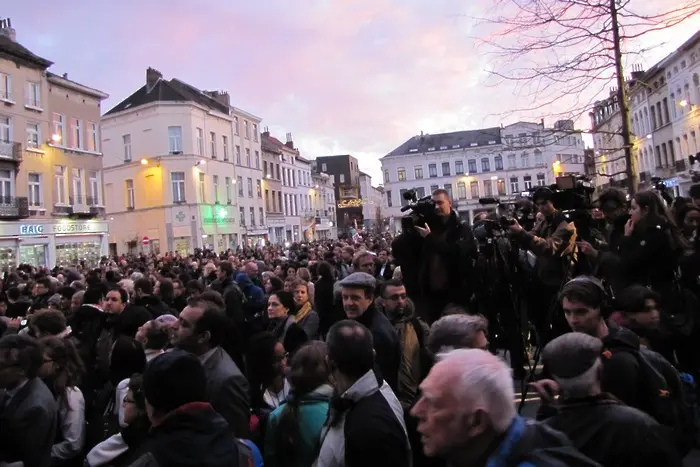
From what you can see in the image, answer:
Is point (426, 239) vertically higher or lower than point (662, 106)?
lower

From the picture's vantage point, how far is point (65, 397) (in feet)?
13.2

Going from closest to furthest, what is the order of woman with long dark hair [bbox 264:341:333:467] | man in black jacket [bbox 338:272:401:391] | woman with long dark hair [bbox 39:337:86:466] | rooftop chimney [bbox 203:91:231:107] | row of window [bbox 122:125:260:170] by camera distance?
1. woman with long dark hair [bbox 264:341:333:467]
2. woman with long dark hair [bbox 39:337:86:466]
3. man in black jacket [bbox 338:272:401:391]
4. row of window [bbox 122:125:260:170]
5. rooftop chimney [bbox 203:91:231:107]

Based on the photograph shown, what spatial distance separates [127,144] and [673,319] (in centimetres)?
4395

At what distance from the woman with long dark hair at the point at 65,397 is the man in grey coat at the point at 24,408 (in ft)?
0.59

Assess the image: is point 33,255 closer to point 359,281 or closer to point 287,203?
point 359,281

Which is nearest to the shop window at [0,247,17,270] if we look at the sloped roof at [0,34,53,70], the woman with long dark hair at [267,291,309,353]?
the sloped roof at [0,34,53,70]

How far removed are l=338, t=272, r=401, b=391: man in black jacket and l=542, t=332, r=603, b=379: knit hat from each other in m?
1.61

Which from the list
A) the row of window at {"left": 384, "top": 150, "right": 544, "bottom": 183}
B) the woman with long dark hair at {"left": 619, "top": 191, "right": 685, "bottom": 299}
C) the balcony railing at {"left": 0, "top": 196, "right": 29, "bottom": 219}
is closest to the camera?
the woman with long dark hair at {"left": 619, "top": 191, "right": 685, "bottom": 299}

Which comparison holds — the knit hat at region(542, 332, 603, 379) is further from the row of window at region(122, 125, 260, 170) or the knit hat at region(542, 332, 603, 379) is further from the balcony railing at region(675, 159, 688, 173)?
the row of window at region(122, 125, 260, 170)

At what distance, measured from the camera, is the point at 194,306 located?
410cm

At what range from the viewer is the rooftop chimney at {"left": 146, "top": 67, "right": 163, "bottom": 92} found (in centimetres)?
4370

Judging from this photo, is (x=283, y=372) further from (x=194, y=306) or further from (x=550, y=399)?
(x=550, y=399)

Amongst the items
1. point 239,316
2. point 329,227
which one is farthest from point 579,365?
point 329,227

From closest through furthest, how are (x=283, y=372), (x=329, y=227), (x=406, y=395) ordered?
(x=406, y=395) < (x=283, y=372) < (x=329, y=227)
